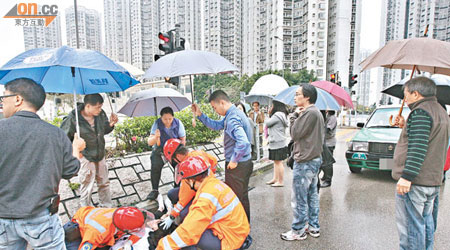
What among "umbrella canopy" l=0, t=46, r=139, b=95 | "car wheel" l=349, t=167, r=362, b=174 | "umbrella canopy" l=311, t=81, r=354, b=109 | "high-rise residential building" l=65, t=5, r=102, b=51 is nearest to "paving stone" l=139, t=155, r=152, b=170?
"umbrella canopy" l=0, t=46, r=139, b=95

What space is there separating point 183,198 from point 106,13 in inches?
2734

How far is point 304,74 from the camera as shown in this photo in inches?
1812

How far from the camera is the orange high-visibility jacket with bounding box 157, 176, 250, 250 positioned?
5.94 feet

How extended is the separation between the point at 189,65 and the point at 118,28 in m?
65.2

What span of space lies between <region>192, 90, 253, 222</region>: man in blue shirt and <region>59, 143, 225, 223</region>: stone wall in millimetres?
1986

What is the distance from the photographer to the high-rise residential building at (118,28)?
58812 mm

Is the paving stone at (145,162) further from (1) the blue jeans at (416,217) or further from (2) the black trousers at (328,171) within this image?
(1) the blue jeans at (416,217)

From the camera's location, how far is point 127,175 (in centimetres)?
459

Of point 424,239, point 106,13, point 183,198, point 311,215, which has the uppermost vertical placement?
point 106,13

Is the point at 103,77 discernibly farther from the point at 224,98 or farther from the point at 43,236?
the point at 43,236

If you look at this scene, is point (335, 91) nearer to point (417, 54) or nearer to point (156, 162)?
point (417, 54)

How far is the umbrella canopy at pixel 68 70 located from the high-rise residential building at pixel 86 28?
33.5 meters

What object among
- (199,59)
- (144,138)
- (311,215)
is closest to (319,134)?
(311,215)

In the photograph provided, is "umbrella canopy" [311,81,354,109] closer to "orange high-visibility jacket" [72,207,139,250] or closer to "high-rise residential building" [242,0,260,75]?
"orange high-visibility jacket" [72,207,139,250]
